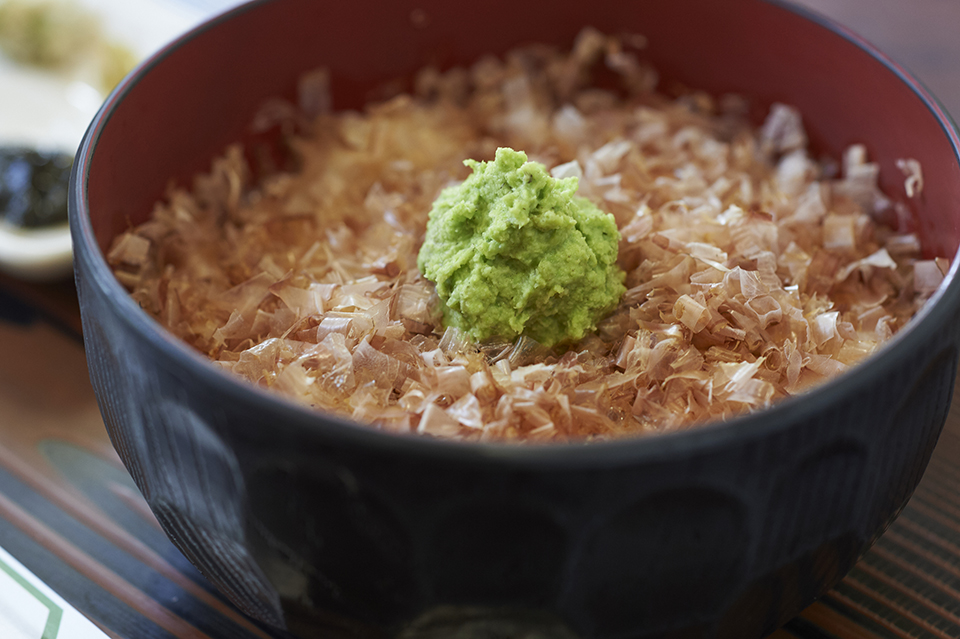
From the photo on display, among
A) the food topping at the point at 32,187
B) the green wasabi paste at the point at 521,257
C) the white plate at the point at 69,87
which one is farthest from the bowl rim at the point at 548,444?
the white plate at the point at 69,87

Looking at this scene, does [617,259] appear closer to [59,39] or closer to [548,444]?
[548,444]

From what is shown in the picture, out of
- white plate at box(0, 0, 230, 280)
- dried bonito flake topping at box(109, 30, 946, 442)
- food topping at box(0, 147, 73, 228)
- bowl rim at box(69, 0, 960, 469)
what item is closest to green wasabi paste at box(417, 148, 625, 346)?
dried bonito flake topping at box(109, 30, 946, 442)

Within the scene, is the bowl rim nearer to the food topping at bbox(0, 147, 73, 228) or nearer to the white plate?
the food topping at bbox(0, 147, 73, 228)

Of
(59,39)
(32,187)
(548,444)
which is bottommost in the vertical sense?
(32,187)

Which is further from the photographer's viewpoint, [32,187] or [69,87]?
[69,87]

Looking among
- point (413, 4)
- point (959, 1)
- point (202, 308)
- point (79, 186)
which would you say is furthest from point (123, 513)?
point (959, 1)

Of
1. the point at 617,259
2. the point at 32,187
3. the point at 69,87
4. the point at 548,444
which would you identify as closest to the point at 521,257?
the point at 617,259

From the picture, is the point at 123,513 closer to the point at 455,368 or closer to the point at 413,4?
the point at 455,368

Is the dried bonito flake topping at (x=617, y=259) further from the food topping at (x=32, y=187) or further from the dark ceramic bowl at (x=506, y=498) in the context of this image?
the food topping at (x=32, y=187)
